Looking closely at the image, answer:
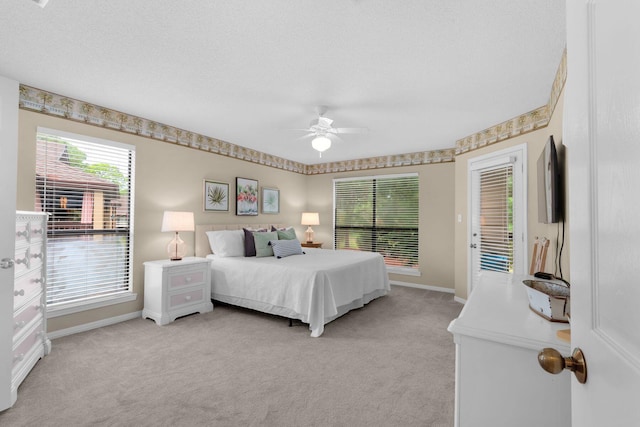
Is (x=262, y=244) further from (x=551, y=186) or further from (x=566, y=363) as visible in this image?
(x=566, y=363)

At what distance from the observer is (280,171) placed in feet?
20.1

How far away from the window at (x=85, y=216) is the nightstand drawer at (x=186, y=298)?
537 millimetres

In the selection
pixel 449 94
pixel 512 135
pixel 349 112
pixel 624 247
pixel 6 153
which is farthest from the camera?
pixel 512 135

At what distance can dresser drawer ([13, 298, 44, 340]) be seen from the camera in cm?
222

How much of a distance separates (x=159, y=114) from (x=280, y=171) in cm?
274

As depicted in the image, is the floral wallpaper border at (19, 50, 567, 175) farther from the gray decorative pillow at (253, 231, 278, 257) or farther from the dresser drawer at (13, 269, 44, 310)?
the dresser drawer at (13, 269, 44, 310)

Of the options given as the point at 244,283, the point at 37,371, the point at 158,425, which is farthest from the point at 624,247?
the point at 244,283

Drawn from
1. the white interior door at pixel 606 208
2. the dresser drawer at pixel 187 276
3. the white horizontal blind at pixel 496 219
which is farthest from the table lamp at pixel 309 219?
the white interior door at pixel 606 208

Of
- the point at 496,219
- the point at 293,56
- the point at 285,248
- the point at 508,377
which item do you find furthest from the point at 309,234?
the point at 508,377

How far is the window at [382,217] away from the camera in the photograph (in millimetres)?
5688

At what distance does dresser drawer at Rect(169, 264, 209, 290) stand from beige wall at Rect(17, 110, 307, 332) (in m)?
0.51

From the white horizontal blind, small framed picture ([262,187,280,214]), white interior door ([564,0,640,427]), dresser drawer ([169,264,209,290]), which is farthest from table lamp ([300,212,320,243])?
white interior door ([564,0,640,427])

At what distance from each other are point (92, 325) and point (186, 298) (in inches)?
37.8

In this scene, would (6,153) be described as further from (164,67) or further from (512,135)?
(512,135)
